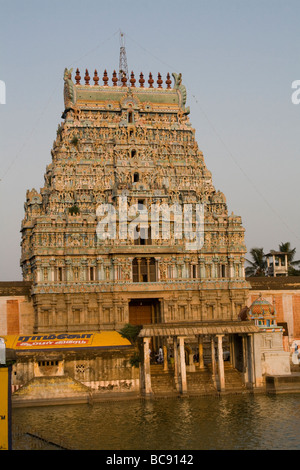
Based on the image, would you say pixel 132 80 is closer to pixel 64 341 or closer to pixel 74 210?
pixel 74 210

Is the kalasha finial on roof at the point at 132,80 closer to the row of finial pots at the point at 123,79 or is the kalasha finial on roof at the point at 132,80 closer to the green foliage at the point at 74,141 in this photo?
the row of finial pots at the point at 123,79

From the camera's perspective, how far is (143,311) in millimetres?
72062

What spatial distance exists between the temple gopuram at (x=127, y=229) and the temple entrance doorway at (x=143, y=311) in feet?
0.36

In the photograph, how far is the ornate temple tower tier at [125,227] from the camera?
68.3 meters

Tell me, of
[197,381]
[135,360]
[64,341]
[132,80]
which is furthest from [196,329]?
[132,80]

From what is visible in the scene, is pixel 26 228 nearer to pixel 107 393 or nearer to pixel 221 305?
pixel 221 305

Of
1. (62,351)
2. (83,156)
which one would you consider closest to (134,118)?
(83,156)

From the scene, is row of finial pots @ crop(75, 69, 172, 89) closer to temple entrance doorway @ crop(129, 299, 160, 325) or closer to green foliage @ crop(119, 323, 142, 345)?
temple entrance doorway @ crop(129, 299, 160, 325)

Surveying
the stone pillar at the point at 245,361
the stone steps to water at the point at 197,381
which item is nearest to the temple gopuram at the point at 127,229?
the stone steps to water at the point at 197,381

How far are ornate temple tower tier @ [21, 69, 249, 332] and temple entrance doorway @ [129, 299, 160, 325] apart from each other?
11 centimetres

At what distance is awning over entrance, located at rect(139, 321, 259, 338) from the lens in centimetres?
5409

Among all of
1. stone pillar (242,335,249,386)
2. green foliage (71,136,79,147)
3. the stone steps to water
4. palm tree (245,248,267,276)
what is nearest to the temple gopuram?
green foliage (71,136,79,147)

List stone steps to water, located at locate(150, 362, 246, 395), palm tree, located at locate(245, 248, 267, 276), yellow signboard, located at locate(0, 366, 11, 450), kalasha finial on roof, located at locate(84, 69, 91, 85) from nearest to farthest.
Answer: yellow signboard, located at locate(0, 366, 11, 450), stone steps to water, located at locate(150, 362, 246, 395), kalasha finial on roof, located at locate(84, 69, 91, 85), palm tree, located at locate(245, 248, 267, 276)

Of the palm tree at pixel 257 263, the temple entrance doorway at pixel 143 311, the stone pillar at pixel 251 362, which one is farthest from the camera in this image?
the palm tree at pixel 257 263
